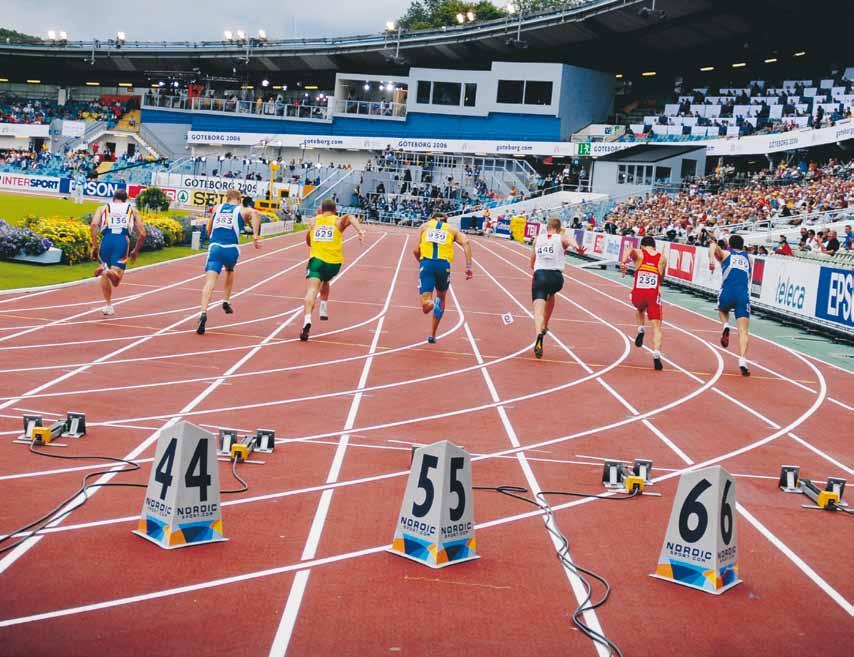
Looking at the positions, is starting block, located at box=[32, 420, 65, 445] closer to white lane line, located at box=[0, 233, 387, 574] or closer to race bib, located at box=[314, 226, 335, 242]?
white lane line, located at box=[0, 233, 387, 574]

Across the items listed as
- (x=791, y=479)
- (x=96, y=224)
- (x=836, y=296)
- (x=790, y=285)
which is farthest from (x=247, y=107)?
(x=791, y=479)

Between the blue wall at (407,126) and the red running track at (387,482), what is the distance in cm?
6088

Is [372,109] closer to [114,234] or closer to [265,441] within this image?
[114,234]

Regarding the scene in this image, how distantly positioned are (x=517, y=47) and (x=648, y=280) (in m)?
62.4

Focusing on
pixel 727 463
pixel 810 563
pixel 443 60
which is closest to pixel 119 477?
pixel 810 563

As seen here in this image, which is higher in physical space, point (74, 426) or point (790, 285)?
point (790, 285)

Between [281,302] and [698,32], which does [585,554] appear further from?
[698,32]

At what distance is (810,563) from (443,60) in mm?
80367

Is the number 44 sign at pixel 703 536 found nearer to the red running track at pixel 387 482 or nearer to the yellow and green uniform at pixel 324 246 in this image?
the red running track at pixel 387 482

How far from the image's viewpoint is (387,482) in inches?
286

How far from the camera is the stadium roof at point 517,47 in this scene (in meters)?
58.3

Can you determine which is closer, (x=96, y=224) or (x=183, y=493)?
(x=183, y=493)

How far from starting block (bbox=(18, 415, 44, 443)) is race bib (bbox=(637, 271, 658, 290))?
9355mm

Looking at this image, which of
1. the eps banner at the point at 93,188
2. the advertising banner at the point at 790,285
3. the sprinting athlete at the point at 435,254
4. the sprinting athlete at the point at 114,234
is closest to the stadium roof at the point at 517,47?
the eps banner at the point at 93,188
